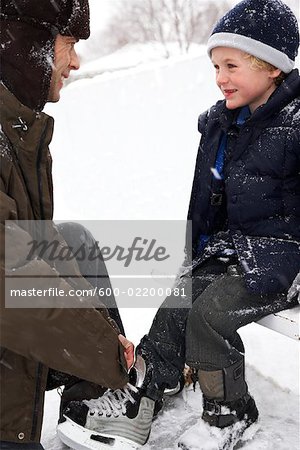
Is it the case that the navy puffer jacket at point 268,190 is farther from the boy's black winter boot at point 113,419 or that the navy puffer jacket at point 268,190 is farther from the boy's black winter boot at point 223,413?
the boy's black winter boot at point 113,419

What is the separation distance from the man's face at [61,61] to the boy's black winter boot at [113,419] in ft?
3.27

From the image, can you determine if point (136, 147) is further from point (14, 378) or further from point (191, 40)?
point (191, 40)

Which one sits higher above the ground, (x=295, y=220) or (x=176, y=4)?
(x=176, y=4)

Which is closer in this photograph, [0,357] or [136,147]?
[0,357]

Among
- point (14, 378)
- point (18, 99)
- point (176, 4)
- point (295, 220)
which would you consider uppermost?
point (176, 4)

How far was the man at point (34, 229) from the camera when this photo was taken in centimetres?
137

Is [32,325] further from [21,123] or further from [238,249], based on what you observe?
[238,249]

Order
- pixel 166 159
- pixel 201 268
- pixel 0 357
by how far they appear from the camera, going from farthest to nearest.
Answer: pixel 166 159
pixel 201 268
pixel 0 357

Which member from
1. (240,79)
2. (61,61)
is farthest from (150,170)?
(61,61)

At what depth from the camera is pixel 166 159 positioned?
630 centimetres

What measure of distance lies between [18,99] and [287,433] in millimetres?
1469

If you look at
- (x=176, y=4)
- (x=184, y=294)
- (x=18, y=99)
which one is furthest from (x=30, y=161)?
(x=176, y=4)

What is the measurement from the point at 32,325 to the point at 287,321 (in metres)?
0.90

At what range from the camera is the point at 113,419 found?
79.8 inches
